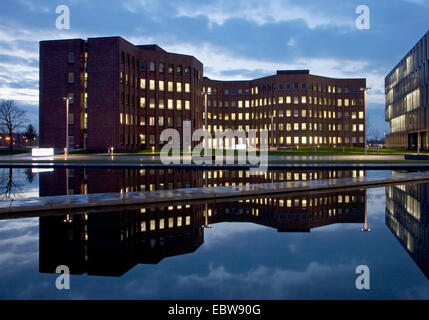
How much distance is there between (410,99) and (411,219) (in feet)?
245

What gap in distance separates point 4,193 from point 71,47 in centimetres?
5520

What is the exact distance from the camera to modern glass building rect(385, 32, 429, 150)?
2613 inches

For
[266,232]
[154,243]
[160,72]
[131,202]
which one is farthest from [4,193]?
[160,72]

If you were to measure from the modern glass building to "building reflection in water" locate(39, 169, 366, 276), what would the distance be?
5629 centimetres

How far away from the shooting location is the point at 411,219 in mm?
10273

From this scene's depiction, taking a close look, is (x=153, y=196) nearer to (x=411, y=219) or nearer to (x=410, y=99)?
(x=411, y=219)

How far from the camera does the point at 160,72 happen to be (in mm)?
Result: 74250

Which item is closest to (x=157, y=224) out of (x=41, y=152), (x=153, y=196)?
(x=153, y=196)

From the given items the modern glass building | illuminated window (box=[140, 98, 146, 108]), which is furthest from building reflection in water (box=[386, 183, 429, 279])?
illuminated window (box=[140, 98, 146, 108])

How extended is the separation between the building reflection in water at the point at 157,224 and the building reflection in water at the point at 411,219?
99 centimetres

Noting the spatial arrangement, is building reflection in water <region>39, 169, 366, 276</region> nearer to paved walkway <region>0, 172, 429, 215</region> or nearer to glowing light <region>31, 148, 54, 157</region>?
paved walkway <region>0, 172, 429, 215</region>

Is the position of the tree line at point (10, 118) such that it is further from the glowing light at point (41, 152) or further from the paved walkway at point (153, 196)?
the paved walkway at point (153, 196)

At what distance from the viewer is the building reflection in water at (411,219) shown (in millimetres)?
7350

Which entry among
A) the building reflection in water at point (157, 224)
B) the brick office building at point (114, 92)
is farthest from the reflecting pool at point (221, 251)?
the brick office building at point (114, 92)
